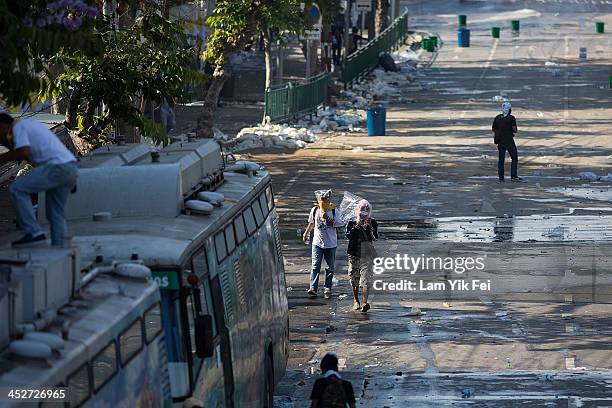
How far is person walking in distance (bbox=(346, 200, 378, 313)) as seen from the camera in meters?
20.7

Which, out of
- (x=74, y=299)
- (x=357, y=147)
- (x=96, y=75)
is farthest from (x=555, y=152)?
(x=74, y=299)

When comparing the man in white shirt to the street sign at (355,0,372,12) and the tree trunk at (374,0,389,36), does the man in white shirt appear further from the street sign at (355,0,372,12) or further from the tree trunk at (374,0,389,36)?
the tree trunk at (374,0,389,36)

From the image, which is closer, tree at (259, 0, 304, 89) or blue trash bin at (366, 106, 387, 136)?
tree at (259, 0, 304, 89)

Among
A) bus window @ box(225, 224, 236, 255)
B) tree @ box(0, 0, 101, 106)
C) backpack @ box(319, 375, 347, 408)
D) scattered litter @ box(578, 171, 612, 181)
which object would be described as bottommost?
scattered litter @ box(578, 171, 612, 181)

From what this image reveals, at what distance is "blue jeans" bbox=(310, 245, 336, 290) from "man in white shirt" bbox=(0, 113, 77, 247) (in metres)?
11.8

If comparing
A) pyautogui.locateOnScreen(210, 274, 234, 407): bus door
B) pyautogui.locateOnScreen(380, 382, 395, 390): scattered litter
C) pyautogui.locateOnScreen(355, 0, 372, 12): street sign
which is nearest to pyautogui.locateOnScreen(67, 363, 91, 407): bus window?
pyautogui.locateOnScreen(210, 274, 234, 407): bus door

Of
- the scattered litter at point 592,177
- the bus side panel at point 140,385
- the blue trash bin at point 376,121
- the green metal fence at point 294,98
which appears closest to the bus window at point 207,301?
the bus side panel at point 140,385

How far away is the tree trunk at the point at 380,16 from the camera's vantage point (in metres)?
70.4

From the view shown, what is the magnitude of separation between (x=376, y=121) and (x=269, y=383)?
2890 centimetres

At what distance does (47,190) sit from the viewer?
10094 millimetres

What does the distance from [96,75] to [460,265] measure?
28.7 ft

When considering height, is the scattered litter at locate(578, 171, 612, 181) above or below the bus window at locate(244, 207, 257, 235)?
below

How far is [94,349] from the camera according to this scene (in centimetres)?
805

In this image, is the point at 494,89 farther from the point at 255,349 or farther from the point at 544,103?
the point at 255,349
